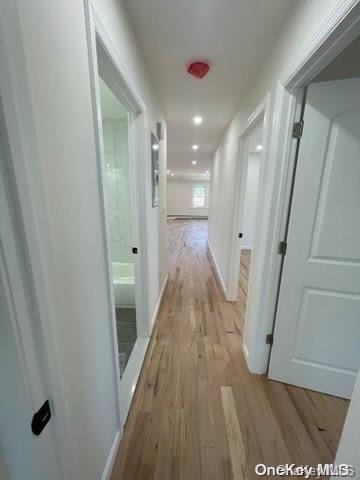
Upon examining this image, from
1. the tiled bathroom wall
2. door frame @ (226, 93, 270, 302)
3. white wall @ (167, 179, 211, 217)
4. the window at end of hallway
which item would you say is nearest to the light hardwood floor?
door frame @ (226, 93, 270, 302)

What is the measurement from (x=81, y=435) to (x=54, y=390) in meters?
0.52

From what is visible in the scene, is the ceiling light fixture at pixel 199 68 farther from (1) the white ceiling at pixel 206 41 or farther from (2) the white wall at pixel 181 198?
(2) the white wall at pixel 181 198

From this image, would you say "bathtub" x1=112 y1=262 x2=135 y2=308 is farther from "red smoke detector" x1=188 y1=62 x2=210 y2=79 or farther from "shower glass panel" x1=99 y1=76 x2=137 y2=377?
"red smoke detector" x1=188 y1=62 x2=210 y2=79

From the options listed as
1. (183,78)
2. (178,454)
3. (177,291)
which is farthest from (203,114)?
(178,454)

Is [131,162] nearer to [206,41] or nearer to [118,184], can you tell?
[206,41]

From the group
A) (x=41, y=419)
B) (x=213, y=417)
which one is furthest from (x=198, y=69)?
(x=213, y=417)

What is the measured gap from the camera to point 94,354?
927 millimetres

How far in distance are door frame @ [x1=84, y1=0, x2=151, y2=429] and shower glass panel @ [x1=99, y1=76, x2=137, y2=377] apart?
50 centimetres

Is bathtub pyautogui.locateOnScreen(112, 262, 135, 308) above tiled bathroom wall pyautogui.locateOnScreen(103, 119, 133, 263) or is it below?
below

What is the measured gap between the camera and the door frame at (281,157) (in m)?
0.84

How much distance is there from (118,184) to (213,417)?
2.56 metres

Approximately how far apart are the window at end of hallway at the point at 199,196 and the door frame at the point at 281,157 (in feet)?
35.3

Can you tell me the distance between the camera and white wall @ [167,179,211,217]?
11891 mm

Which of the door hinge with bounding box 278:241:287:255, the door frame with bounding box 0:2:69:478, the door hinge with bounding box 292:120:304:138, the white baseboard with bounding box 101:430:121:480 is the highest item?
the door hinge with bounding box 292:120:304:138
